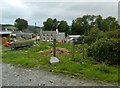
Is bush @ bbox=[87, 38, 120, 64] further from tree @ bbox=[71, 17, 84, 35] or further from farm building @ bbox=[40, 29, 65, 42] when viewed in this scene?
tree @ bbox=[71, 17, 84, 35]

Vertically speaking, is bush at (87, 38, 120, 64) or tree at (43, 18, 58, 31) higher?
tree at (43, 18, 58, 31)

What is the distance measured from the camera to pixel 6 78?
16.8 ft

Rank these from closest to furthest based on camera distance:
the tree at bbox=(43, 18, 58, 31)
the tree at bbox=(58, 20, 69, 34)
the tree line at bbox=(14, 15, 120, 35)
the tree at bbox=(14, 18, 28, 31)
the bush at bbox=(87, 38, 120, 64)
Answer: the bush at bbox=(87, 38, 120, 64)
the tree line at bbox=(14, 15, 120, 35)
the tree at bbox=(58, 20, 69, 34)
the tree at bbox=(43, 18, 58, 31)
the tree at bbox=(14, 18, 28, 31)

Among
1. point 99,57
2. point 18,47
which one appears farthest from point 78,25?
point 99,57

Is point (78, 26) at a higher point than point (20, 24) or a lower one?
lower

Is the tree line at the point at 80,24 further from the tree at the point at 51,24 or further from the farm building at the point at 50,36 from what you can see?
the farm building at the point at 50,36

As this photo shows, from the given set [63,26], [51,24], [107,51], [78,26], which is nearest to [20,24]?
[51,24]

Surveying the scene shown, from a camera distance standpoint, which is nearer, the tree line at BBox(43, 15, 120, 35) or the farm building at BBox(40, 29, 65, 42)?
the farm building at BBox(40, 29, 65, 42)

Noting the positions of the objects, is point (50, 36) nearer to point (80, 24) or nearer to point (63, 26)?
point (63, 26)

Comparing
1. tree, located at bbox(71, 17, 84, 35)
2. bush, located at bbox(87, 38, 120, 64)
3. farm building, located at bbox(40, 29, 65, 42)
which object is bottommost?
bush, located at bbox(87, 38, 120, 64)

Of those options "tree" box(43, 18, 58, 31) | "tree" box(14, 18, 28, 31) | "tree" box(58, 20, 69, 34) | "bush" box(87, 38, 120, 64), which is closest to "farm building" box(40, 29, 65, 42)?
"tree" box(58, 20, 69, 34)

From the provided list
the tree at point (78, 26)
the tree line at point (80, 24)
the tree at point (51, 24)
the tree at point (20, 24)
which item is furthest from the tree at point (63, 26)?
the tree at point (20, 24)

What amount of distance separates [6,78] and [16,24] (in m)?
97.1

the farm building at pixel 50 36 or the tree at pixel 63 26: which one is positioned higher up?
the tree at pixel 63 26
